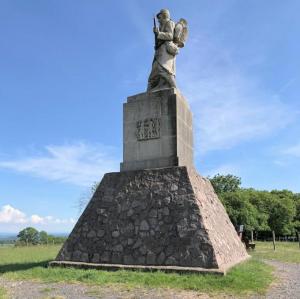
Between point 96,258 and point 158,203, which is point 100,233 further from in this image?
point 158,203

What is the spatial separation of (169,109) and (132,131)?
1.18 m

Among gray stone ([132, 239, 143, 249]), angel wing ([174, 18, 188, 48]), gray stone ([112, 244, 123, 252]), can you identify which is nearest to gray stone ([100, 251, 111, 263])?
gray stone ([112, 244, 123, 252])

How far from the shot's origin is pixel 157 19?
38.9ft

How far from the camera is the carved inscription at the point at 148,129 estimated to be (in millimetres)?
10750

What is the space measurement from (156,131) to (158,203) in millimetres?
2001

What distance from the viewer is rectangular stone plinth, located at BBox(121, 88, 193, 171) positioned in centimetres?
1053

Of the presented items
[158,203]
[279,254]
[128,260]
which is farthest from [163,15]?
[279,254]

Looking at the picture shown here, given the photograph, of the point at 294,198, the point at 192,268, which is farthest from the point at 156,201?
the point at 294,198

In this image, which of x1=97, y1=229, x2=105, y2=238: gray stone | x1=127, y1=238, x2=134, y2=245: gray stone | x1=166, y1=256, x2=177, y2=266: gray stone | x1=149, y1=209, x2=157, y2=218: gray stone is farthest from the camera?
x1=97, y1=229, x2=105, y2=238: gray stone

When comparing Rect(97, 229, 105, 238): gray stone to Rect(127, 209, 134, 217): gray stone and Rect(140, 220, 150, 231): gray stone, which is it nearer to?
Rect(127, 209, 134, 217): gray stone

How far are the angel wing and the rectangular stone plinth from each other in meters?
1.70

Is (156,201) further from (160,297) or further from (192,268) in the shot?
(160,297)

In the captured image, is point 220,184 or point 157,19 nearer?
point 157,19

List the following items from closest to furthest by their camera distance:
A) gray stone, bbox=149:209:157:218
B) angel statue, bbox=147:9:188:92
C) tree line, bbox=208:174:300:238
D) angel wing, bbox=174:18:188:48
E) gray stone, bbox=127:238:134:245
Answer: gray stone, bbox=127:238:134:245, gray stone, bbox=149:209:157:218, angel statue, bbox=147:9:188:92, angel wing, bbox=174:18:188:48, tree line, bbox=208:174:300:238
